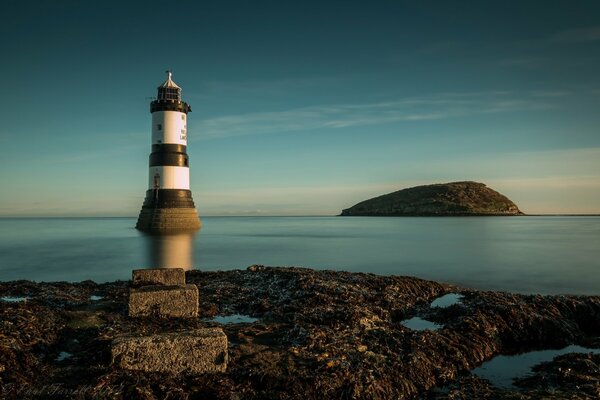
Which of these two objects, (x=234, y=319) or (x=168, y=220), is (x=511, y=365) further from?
(x=168, y=220)

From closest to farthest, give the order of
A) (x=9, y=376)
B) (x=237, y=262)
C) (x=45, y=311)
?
(x=9, y=376) → (x=45, y=311) → (x=237, y=262)

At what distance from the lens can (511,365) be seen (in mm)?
8141

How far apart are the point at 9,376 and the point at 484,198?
686 ft

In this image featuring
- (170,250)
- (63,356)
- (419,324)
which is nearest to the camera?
(63,356)

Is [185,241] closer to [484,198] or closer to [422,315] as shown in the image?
[422,315]

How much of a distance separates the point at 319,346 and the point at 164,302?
394 cm

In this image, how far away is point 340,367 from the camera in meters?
6.74

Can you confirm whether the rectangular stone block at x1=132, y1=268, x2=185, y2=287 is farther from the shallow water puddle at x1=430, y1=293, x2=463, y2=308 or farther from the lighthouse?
the lighthouse

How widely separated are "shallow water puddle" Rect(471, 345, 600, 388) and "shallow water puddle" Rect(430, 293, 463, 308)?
12.6 ft

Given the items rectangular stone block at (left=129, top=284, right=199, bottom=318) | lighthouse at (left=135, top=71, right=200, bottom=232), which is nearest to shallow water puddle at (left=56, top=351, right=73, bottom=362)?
rectangular stone block at (left=129, top=284, right=199, bottom=318)

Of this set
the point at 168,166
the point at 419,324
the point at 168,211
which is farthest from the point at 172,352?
the point at 168,211

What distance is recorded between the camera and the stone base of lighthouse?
152 ft

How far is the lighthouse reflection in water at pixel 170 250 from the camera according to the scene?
30.4 metres

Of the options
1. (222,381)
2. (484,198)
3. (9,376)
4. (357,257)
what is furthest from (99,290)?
(484,198)
